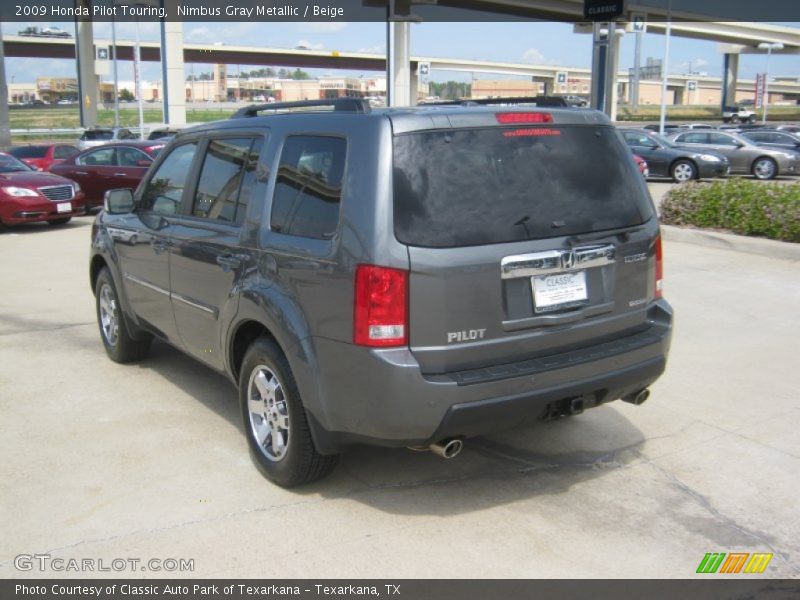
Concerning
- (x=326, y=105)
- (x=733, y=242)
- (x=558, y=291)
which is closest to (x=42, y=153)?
(x=733, y=242)

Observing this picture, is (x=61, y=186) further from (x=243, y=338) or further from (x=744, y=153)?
(x=744, y=153)

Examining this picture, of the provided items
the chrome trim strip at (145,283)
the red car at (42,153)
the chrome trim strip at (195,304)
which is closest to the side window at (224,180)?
the chrome trim strip at (195,304)

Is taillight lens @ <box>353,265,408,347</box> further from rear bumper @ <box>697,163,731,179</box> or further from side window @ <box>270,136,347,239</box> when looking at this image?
rear bumper @ <box>697,163,731,179</box>

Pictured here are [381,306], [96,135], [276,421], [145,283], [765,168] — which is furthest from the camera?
[96,135]

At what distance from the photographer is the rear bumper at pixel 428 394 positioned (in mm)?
3760

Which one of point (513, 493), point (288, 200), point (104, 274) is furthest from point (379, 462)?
point (104, 274)

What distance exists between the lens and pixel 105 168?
60.4ft

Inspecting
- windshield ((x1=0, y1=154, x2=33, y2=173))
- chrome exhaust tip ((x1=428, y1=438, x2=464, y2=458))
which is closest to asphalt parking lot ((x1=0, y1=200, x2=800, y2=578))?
chrome exhaust tip ((x1=428, y1=438, x2=464, y2=458))

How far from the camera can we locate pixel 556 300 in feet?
13.5

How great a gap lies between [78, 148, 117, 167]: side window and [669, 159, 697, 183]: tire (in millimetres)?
15607

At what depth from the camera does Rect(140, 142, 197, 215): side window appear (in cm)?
561

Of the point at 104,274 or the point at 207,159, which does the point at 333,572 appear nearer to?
the point at 207,159

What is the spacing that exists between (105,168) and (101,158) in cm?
46

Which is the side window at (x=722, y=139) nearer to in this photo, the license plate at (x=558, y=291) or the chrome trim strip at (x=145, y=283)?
the chrome trim strip at (x=145, y=283)
